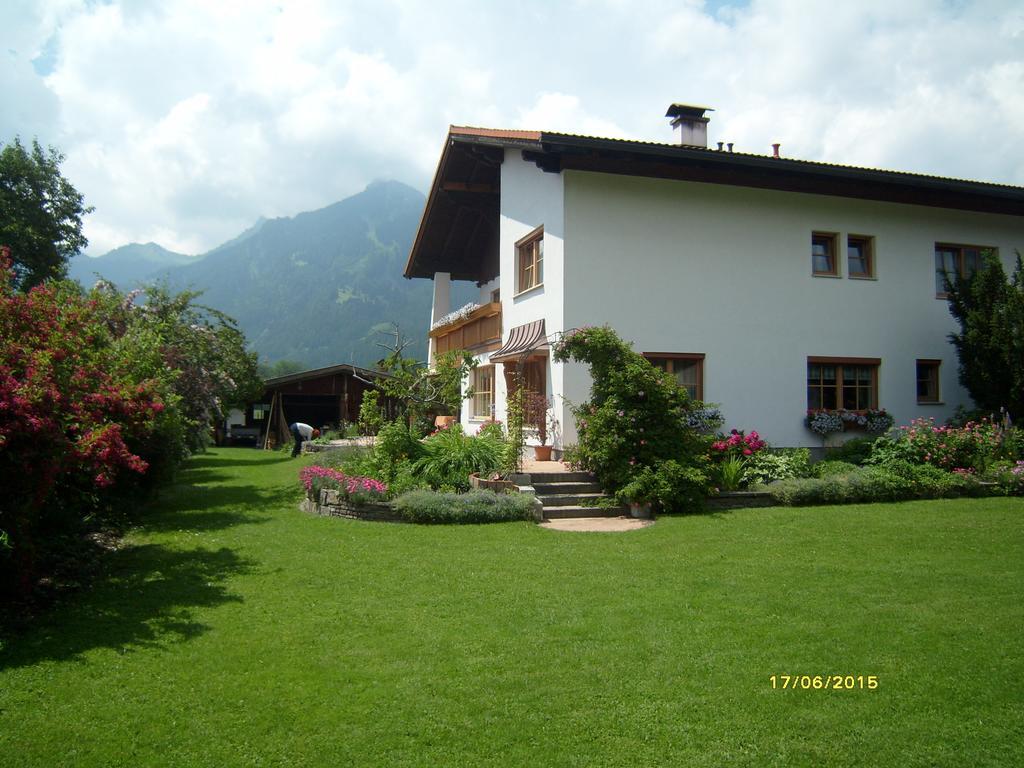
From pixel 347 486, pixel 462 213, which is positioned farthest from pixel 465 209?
pixel 347 486

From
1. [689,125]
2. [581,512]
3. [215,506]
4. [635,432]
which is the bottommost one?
[215,506]

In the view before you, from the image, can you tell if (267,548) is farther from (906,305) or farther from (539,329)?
(906,305)

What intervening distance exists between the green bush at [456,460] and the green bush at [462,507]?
101 centimetres

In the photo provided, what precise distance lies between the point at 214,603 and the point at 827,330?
13.7 m

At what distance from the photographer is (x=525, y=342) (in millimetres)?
14734

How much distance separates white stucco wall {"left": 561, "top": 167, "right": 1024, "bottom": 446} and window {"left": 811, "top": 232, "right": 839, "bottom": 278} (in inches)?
8.1

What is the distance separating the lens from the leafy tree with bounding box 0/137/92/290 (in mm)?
27094

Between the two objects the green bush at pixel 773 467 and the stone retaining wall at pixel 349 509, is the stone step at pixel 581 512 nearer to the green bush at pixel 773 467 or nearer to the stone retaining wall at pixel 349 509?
the stone retaining wall at pixel 349 509

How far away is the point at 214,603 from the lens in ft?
20.7

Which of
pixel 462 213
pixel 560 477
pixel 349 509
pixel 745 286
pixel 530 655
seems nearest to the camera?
pixel 530 655

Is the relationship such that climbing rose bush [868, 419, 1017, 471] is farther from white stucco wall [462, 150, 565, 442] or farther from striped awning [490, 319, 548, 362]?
striped awning [490, 319, 548, 362]

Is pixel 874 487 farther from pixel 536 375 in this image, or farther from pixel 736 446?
pixel 536 375

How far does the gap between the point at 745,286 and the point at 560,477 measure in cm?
632

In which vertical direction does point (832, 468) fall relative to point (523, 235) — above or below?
below
